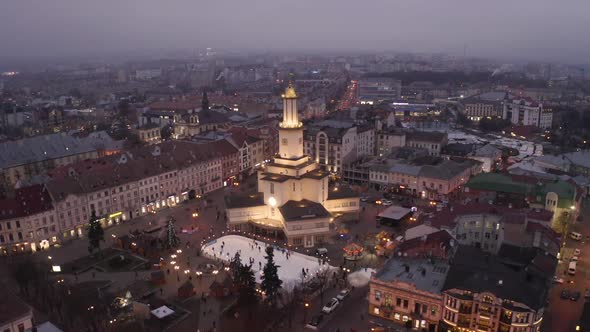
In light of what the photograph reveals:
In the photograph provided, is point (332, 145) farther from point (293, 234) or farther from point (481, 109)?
point (481, 109)

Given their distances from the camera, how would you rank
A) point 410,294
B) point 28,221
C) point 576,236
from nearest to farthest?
point 410,294
point 28,221
point 576,236

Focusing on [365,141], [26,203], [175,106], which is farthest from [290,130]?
[175,106]

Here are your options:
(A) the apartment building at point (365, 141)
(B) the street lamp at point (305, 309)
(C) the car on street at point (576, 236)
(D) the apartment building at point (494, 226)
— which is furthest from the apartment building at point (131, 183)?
(C) the car on street at point (576, 236)

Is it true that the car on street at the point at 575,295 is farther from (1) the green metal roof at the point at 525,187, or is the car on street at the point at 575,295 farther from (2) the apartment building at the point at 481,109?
(2) the apartment building at the point at 481,109

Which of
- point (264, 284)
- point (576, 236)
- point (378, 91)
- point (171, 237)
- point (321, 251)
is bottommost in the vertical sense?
point (321, 251)

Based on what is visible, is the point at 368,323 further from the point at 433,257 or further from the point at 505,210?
the point at 505,210

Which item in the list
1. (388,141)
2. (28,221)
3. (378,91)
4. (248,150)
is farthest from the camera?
(378,91)

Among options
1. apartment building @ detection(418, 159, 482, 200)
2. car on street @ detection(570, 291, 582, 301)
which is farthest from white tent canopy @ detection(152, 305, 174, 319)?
apartment building @ detection(418, 159, 482, 200)

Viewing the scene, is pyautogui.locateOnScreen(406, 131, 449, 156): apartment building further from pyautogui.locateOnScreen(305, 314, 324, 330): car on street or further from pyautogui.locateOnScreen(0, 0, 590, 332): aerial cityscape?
pyautogui.locateOnScreen(305, 314, 324, 330): car on street
